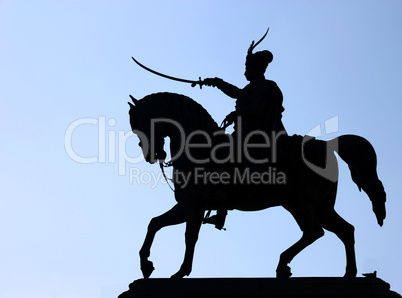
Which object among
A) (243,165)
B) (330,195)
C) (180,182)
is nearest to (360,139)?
(330,195)

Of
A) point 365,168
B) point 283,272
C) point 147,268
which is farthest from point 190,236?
point 365,168

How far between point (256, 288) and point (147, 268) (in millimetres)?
1616

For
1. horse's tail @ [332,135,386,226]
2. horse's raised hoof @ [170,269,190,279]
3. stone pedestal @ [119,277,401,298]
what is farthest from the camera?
horse's tail @ [332,135,386,226]

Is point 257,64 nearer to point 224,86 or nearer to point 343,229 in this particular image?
point 224,86

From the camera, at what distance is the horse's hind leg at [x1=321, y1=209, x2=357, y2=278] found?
13.6m

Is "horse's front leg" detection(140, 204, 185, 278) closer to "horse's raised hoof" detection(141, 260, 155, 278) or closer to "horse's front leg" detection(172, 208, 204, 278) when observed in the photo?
"horse's raised hoof" detection(141, 260, 155, 278)

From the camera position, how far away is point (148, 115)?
13781 mm

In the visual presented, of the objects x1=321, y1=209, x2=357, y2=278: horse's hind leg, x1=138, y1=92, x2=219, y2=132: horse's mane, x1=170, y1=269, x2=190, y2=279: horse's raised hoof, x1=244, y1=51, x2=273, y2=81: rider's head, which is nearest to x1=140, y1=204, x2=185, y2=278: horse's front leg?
x1=170, y1=269, x2=190, y2=279: horse's raised hoof

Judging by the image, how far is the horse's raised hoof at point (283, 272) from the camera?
13.1 metres

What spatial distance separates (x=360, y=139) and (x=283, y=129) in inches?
45.2

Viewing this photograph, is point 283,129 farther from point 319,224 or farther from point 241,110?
point 319,224

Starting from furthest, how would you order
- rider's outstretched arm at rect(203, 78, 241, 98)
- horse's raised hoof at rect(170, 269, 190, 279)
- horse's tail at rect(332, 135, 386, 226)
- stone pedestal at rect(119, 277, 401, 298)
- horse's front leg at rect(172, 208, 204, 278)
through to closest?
1. rider's outstretched arm at rect(203, 78, 241, 98)
2. horse's tail at rect(332, 135, 386, 226)
3. horse's front leg at rect(172, 208, 204, 278)
4. horse's raised hoof at rect(170, 269, 190, 279)
5. stone pedestal at rect(119, 277, 401, 298)

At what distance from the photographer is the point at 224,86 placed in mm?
14352

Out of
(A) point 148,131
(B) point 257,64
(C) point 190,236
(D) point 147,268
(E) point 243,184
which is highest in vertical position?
(B) point 257,64
